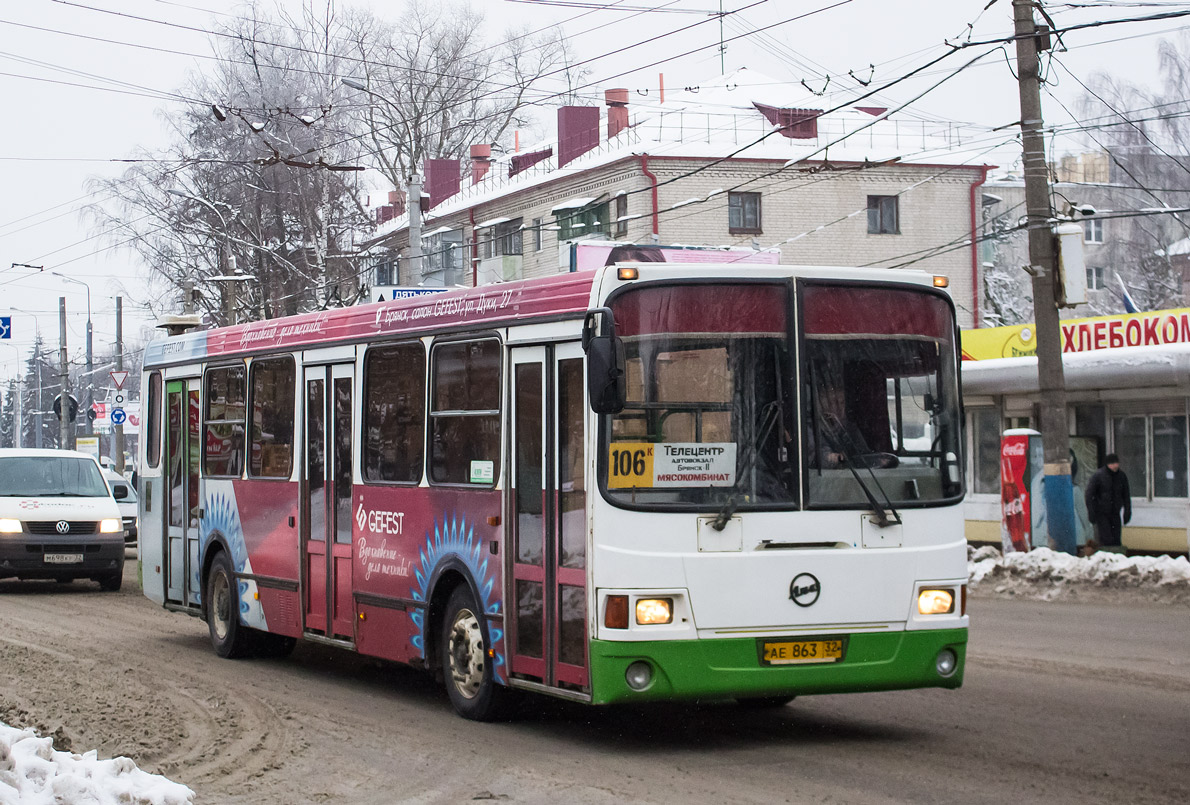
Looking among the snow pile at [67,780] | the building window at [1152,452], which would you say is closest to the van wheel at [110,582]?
the building window at [1152,452]

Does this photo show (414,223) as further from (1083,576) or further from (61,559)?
(1083,576)

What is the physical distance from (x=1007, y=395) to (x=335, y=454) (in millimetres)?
17040

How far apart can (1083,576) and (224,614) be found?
10.7 metres

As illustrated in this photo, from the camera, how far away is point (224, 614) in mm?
13781

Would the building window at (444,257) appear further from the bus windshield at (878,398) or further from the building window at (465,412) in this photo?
the bus windshield at (878,398)

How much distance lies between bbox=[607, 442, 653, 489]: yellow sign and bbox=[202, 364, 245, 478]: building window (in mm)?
5741

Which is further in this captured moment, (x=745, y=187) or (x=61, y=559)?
(x=745, y=187)

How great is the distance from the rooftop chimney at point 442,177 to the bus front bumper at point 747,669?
4685 cm

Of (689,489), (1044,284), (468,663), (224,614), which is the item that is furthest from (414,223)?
(689,489)

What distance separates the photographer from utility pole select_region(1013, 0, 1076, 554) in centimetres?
2111

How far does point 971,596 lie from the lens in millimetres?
19875

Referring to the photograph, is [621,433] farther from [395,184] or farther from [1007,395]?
[395,184]

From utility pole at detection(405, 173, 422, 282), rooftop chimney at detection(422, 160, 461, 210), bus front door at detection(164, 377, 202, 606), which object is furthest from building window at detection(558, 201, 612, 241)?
bus front door at detection(164, 377, 202, 606)

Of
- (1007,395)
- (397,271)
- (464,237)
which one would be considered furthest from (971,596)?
(397,271)
